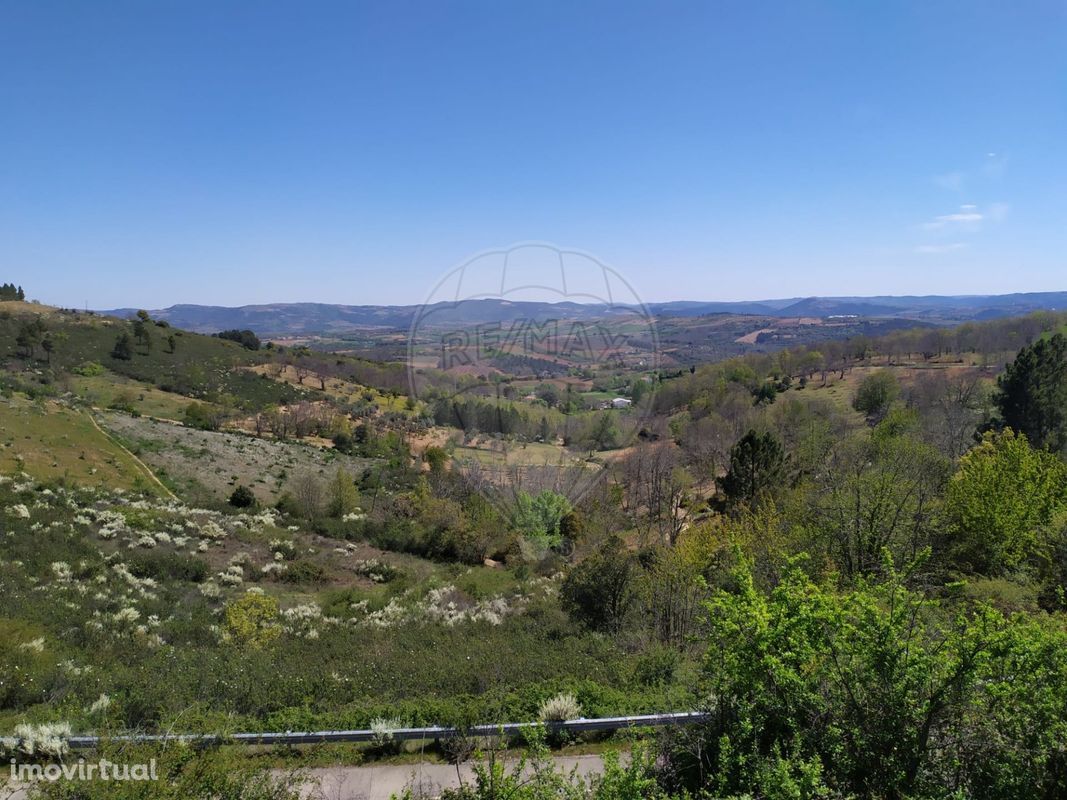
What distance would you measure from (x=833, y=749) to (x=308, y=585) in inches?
749

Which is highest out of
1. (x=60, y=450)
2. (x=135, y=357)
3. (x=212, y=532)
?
(x=135, y=357)

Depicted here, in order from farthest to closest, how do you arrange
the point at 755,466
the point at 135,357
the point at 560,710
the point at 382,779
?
the point at 135,357
the point at 755,466
the point at 560,710
the point at 382,779

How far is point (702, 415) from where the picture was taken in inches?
Result: 2707

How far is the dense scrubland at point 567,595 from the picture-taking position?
597 cm

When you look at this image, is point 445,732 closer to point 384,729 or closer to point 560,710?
point 384,729

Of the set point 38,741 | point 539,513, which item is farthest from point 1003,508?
point 38,741

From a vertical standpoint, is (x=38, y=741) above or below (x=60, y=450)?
above

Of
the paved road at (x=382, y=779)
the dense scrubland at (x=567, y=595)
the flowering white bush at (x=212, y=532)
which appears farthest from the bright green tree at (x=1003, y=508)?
the flowering white bush at (x=212, y=532)

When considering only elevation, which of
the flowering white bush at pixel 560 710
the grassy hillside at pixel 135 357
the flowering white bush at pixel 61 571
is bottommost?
the flowering white bush at pixel 61 571

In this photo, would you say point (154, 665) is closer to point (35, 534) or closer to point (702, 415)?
point (35, 534)

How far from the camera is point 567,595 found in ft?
56.6

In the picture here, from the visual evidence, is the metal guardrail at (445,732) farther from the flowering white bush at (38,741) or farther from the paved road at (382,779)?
the paved road at (382,779)

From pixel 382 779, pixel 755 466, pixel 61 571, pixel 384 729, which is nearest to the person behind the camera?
pixel 382 779

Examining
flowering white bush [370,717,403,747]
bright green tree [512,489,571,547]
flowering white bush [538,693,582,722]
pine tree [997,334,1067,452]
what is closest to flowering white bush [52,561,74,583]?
flowering white bush [370,717,403,747]
